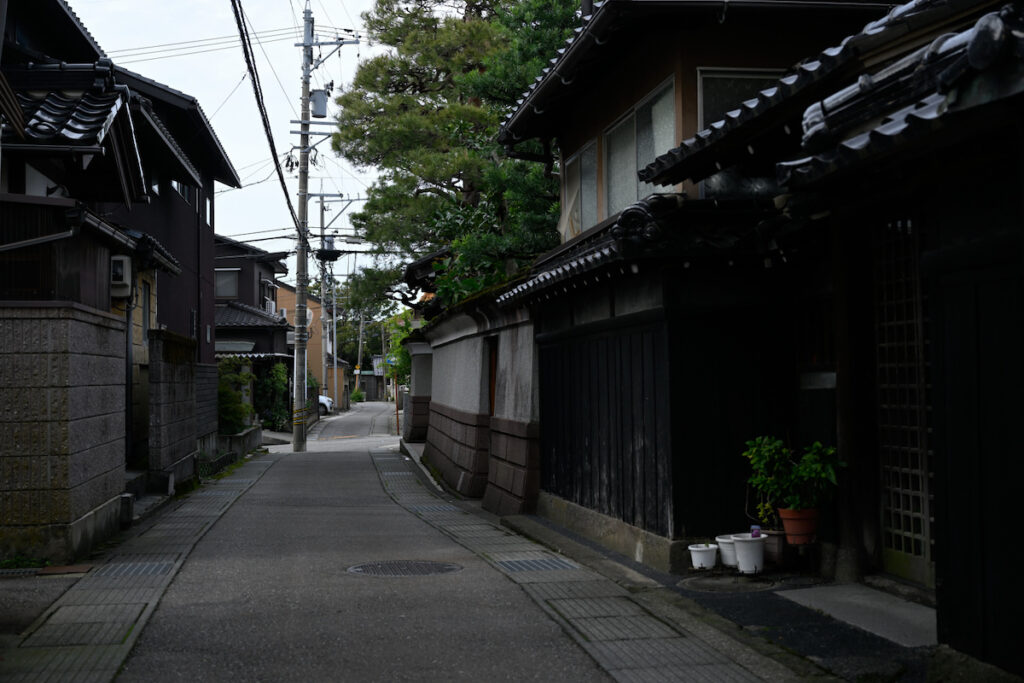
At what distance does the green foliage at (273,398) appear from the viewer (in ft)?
153

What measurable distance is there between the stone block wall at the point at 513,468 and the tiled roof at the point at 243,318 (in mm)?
32091

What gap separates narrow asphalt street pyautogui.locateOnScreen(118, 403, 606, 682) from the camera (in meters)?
6.54

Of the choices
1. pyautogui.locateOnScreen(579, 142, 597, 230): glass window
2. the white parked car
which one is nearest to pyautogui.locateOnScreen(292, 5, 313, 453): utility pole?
pyautogui.locateOnScreen(579, 142, 597, 230): glass window

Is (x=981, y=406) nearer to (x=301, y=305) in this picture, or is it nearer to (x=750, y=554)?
(x=750, y=554)

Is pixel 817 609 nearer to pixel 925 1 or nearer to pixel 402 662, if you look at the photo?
pixel 402 662

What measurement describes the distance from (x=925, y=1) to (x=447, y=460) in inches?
687

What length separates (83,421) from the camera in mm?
11156

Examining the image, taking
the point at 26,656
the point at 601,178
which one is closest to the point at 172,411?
the point at 601,178

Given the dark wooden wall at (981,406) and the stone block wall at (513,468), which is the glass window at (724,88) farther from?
the stone block wall at (513,468)

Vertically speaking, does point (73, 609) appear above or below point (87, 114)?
below

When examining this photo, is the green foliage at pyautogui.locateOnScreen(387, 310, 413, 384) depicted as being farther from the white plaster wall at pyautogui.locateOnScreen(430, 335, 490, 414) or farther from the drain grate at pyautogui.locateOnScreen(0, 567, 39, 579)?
the drain grate at pyautogui.locateOnScreen(0, 567, 39, 579)

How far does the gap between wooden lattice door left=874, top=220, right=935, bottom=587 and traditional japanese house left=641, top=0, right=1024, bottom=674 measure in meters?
0.02

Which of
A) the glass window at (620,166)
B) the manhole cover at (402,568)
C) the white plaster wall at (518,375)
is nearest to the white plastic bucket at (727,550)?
the manhole cover at (402,568)

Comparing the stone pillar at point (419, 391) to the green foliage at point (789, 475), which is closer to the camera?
the green foliage at point (789, 475)
